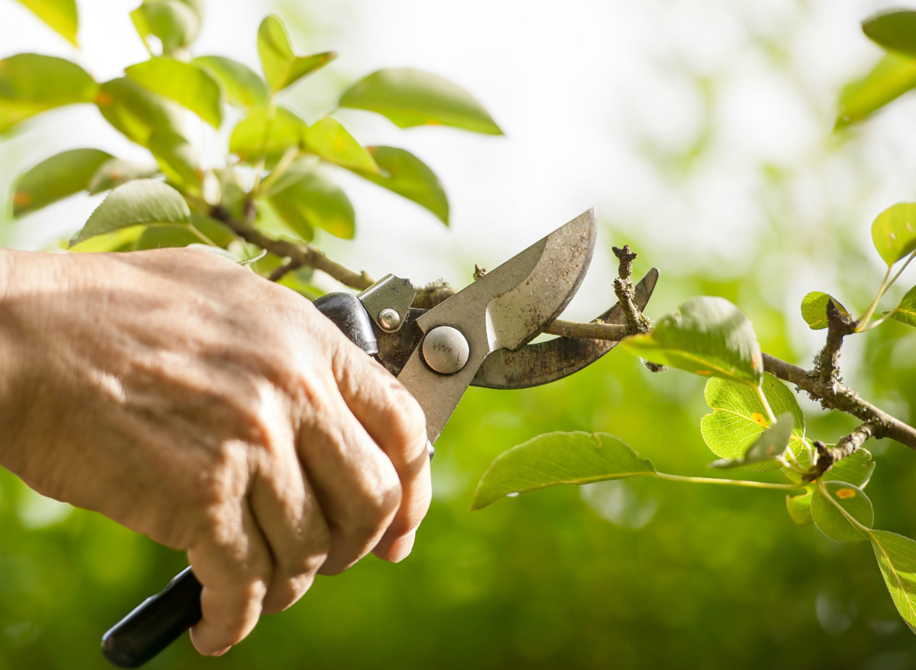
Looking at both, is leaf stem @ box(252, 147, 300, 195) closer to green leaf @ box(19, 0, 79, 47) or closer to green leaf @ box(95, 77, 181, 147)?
green leaf @ box(95, 77, 181, 147)

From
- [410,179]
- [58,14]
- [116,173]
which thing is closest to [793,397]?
[410,179]

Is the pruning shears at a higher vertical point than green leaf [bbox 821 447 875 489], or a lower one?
higher

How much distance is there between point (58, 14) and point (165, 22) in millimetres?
115

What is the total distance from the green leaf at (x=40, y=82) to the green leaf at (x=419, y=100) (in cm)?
25

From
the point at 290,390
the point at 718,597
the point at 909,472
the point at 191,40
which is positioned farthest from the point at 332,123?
the point at 909,472

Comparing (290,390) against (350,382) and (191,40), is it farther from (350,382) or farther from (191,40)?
(191,40)

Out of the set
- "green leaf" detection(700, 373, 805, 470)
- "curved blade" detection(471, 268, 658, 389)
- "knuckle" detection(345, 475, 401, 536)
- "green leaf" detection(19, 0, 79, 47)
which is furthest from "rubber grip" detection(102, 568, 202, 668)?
"green leaf" detection(19, 0, 79, 47)

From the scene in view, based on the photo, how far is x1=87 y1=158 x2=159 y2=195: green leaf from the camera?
0.61 meters

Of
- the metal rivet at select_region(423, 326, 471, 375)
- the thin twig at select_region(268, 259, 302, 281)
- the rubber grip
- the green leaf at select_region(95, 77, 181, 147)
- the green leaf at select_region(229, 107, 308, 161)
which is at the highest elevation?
the green leaf at select_region(95, 77, 181, 147)

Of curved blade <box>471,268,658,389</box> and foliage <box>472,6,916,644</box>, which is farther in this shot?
curved blade <box>471,268,658,389</box>

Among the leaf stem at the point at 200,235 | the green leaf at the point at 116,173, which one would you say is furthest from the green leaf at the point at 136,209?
the green leaf at the point at 116,173

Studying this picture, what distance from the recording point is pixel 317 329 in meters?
0.37

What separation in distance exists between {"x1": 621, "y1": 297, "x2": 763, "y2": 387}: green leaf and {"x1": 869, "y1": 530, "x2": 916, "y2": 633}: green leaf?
14 centimetres

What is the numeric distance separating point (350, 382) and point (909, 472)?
1433 millimetres
